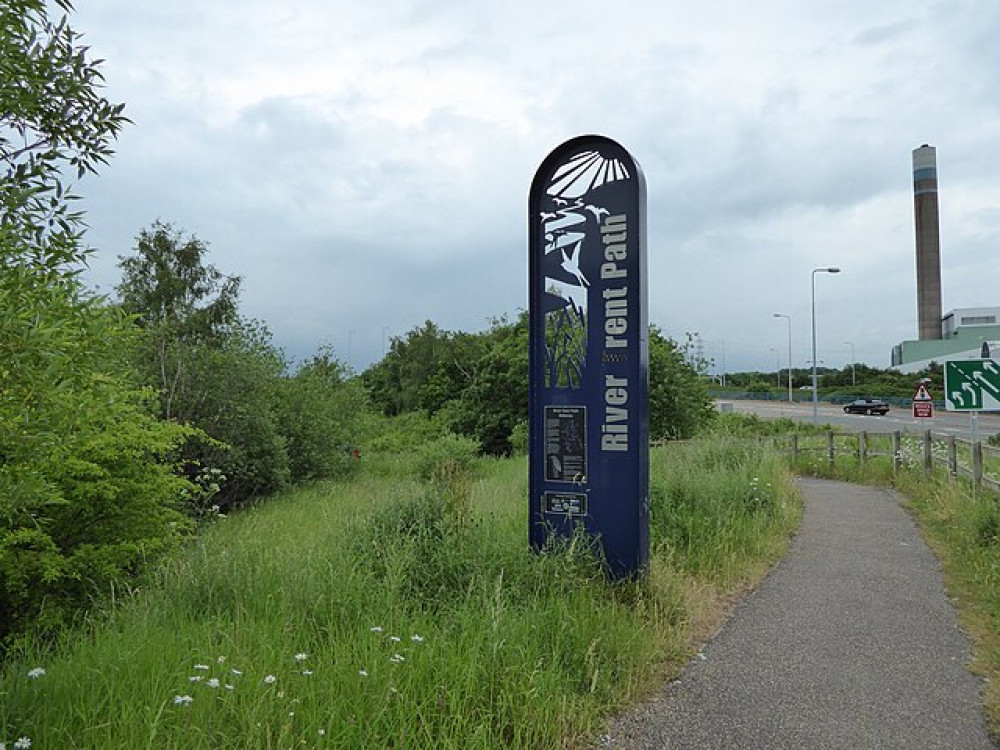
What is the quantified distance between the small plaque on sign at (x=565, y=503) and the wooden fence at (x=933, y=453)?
275 inches

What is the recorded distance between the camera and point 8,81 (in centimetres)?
260

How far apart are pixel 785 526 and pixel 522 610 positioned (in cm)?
635

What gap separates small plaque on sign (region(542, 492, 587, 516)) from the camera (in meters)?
6.00

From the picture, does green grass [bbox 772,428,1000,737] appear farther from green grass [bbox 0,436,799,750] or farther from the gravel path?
green grass [bbox 0,436,799,750]

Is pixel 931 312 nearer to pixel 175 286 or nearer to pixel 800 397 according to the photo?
pixel 800 397

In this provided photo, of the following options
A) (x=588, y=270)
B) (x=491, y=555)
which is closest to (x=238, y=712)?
(x=491, y=555)

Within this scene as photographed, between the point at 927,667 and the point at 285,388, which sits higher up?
the point at 285,388

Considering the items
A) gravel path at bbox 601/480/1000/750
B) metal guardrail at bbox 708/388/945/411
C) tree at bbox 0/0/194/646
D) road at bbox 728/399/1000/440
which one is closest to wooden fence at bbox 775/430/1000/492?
gravel path at bbox 601/480/1000/750

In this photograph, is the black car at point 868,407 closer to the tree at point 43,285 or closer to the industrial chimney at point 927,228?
the industrial chimney at point 927,228

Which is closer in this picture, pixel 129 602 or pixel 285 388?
pixel 129 602

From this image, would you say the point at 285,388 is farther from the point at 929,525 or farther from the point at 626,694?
the point at 626,694

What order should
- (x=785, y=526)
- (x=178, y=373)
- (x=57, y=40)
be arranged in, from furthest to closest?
(x=178, y=373), (x=785, y=526), (x=57, y=40)

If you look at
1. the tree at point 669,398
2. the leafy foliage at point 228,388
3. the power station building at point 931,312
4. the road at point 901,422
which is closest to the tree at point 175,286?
the leafy foliage at point 228,388

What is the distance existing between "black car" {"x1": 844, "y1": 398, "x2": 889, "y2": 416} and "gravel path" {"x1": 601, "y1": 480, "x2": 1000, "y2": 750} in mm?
55552
